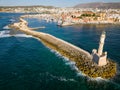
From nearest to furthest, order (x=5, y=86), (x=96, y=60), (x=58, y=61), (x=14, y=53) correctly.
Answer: (x=5, y=86), (x=96, y=60), (x=58, y=61), (x=14, y=53)

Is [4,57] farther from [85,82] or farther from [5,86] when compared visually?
[85,82]

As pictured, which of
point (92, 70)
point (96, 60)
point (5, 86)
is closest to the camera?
point (5, 86)

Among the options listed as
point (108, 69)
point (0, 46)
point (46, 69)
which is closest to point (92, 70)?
point (108, 69)

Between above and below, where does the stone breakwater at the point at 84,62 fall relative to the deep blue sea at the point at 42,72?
above

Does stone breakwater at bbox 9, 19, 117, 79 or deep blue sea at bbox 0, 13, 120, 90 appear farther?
stone breakwater at bbox 9, 19, 117, 79

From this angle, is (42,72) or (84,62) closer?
(42,72)

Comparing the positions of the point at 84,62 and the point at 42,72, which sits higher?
the point at 84,62

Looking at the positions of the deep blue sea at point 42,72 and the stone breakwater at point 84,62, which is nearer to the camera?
the deep blue sea at point 42,72

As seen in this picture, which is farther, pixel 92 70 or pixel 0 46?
pixel 0 46

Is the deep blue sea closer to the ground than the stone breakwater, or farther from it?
closer to the ground

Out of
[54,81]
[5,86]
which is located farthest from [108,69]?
[5,86]
